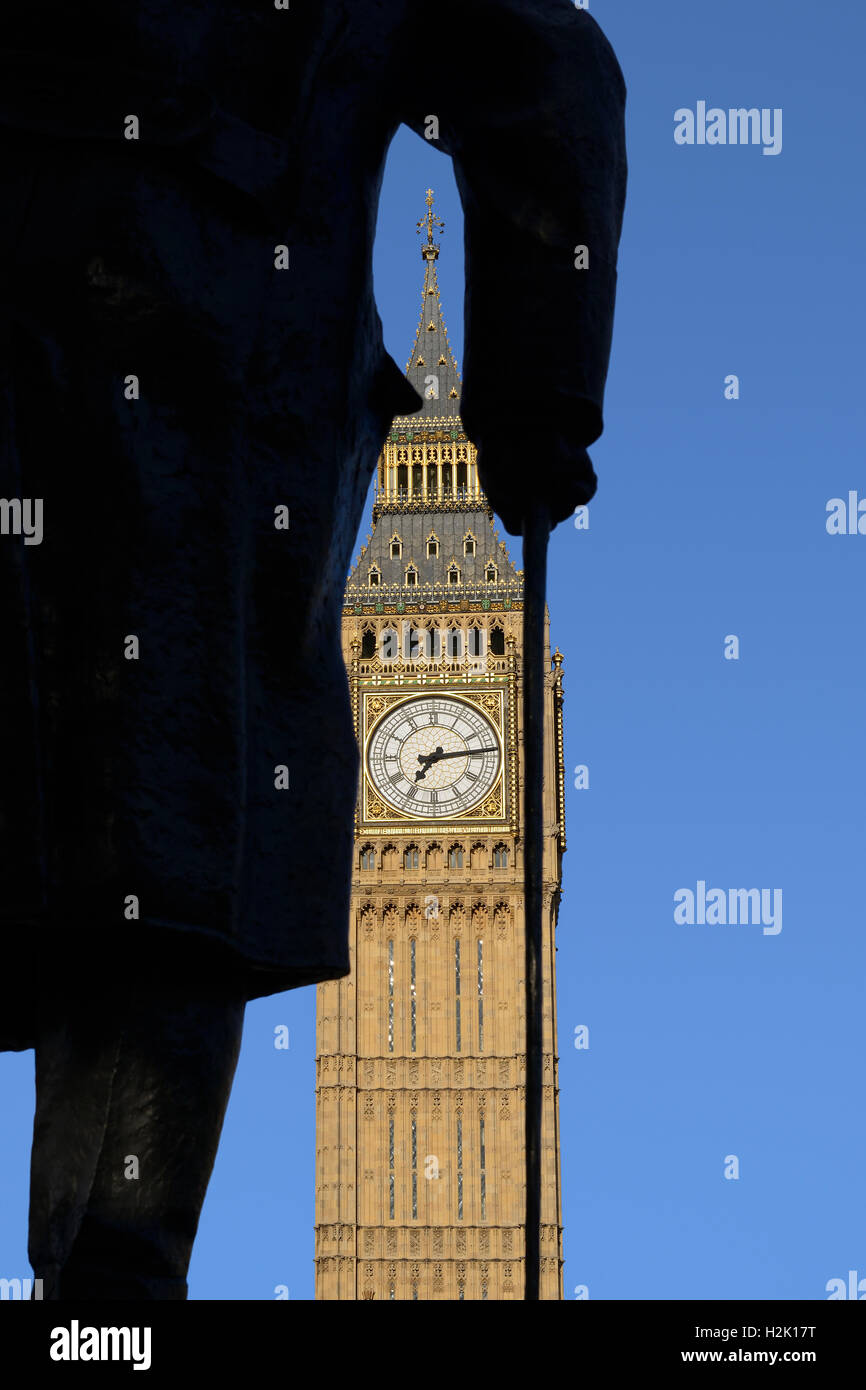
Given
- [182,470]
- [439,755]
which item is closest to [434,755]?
[439,755]

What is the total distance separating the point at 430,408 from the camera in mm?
56000

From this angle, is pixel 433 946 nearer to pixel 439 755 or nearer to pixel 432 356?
pixel 439 755

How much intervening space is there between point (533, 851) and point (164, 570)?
55 cm

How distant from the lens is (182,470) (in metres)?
3.18

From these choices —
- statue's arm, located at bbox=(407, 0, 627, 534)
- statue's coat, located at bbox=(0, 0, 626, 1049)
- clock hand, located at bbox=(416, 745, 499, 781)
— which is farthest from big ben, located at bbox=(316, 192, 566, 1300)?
statue's coat, located at bbox=(0, 0, 626, 1049)

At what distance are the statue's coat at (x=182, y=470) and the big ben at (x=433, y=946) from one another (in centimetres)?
4787

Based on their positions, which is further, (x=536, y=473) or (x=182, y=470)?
(x=536, y=473)

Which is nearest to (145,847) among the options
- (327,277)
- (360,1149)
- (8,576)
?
(8,576)

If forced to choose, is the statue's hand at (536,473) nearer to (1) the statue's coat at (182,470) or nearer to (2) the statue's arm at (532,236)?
(2) the statue's arm at (532,236)

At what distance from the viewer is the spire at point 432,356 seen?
56.5 metres
